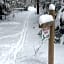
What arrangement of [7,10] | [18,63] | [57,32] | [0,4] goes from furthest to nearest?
[7,10]
[0,4]
[57,32]
[18,63]

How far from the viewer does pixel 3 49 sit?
40.8 feet

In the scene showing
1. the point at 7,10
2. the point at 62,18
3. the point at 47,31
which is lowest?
the point at 7,10

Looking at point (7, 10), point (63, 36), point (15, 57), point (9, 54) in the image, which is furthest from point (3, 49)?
point (7, 10)

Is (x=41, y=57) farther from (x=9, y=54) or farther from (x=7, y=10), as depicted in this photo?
(x=7, y=10)

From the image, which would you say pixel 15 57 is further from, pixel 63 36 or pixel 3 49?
pixel 63 36

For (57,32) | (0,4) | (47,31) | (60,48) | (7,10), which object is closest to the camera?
(47,31)

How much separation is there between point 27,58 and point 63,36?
13.3ft

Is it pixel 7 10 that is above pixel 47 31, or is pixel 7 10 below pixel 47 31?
below

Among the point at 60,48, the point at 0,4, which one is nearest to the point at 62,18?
the point at 60,48

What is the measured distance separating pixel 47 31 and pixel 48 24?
0.16m

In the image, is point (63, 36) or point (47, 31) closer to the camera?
point (47, 31)

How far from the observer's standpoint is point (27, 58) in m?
9.95

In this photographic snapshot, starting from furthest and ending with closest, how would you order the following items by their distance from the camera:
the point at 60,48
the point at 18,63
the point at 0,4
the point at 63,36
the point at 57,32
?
the point at 0,4 < the point at 57,32 < the point at 63,36 < the point at 60,48 < the point at 18,63

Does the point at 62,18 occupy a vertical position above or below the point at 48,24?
below
